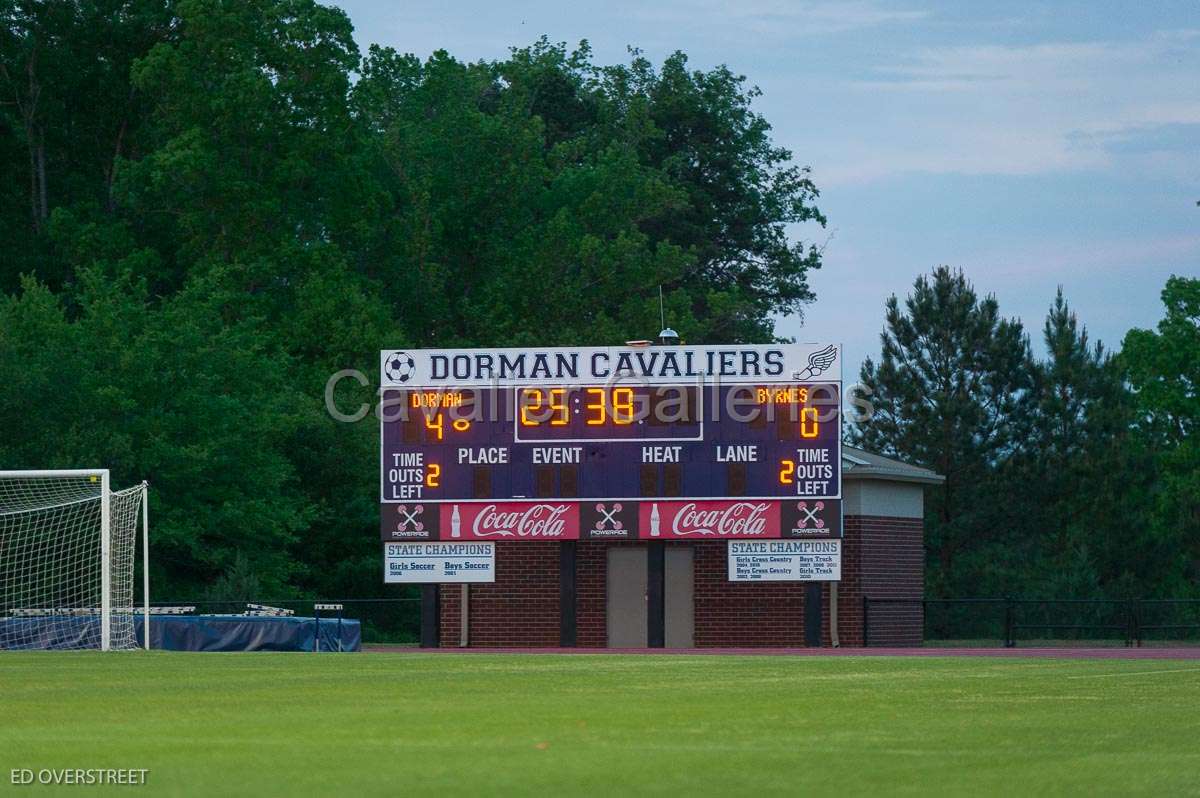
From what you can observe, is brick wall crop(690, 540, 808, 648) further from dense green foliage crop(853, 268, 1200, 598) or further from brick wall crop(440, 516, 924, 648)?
dense green foliage crop(853, 268, 1200, 598)

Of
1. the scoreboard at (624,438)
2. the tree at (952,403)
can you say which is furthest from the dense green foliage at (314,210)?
the scoreboard at (624,438)

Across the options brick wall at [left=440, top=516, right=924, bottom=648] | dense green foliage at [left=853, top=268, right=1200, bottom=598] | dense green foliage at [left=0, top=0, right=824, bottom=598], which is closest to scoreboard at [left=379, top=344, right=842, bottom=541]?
brick wall at [left=440, top=516, right=924, bottom=648]

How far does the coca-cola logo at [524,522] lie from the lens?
3478 cm

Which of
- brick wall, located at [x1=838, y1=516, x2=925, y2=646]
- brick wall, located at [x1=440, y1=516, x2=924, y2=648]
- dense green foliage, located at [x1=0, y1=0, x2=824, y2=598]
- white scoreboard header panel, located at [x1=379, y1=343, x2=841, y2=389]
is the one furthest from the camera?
dense green foliage, located at [x1=0, y1=0, x2=824, y2=598]

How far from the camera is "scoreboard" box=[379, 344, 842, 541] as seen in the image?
33719 millimetres

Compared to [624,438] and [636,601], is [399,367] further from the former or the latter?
→ [636,601]

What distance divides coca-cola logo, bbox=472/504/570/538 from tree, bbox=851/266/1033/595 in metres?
26.0

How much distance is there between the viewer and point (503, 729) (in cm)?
1088

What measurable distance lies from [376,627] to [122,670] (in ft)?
80.5

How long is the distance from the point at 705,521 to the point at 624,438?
211 cm

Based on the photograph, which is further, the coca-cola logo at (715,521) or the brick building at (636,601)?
the brick building at (636,601)

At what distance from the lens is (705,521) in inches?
1352

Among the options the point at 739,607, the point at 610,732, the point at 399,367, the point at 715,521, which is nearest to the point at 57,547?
the point at 399,367

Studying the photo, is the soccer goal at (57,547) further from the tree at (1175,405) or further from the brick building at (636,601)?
the tree at (1175,405)
